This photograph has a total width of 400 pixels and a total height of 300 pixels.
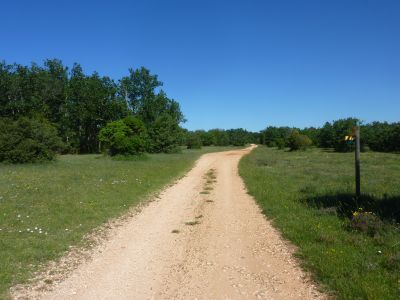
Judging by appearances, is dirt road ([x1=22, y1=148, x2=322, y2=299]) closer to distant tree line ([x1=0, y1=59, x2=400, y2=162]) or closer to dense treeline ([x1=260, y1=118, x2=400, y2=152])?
distant tree line ([x1=0, y1=59, x2=400, y2=162])

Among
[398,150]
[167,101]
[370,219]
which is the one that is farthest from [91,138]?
[370,219]

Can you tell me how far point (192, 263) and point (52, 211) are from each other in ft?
A: 21.4

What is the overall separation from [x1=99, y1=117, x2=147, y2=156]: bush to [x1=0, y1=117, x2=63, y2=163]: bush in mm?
7238

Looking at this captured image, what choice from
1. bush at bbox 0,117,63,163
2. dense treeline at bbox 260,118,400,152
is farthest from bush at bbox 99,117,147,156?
dense treeline at bbox 260,118,400,152

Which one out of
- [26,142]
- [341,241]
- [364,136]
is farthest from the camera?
[364,136]

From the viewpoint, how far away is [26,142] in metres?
32.0

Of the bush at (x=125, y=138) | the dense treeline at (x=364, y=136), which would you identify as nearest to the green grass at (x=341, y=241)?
the bush at (x=125, y=138)

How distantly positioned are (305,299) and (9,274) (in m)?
5.06

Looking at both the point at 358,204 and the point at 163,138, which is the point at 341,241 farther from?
the point at 163,138

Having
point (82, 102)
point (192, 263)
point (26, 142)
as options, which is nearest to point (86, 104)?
point (82, 102)

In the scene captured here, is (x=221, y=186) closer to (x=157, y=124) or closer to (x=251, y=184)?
(x=251, y=184)

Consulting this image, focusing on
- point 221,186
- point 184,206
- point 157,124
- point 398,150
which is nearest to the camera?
point 184,206

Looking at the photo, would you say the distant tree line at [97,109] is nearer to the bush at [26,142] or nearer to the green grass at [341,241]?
the bush at [26,142]

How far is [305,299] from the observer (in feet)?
18.2
